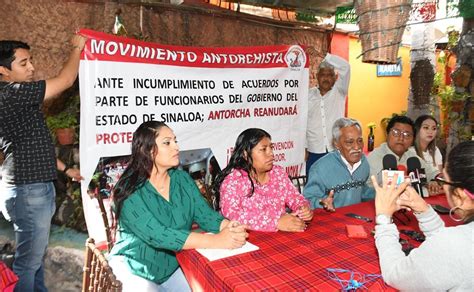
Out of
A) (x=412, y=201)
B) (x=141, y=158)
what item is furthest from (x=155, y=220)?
(x=412, y=201)

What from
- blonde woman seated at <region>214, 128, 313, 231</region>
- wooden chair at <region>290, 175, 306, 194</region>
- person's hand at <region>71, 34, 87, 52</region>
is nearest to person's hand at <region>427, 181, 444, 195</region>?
wooden chair at <region>290, 175, 306, 194</region>

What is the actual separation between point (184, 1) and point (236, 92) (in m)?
1.08

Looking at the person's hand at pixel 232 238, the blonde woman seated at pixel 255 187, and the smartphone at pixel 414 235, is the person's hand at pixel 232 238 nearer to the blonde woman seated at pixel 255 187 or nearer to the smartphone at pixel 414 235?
the blonde woman seated at pixel 255 187

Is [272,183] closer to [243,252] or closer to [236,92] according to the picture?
[243,252]

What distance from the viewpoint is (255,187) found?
2389 mm

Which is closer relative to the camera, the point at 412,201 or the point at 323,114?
the point at 412,201

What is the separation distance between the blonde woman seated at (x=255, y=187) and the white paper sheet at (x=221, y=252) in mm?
348

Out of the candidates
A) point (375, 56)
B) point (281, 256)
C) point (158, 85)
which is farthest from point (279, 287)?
point (158, 85)

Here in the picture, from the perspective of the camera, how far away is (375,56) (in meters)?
1.94

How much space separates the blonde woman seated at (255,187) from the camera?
224 cm

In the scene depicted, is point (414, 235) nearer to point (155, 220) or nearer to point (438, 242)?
point (438, 242)

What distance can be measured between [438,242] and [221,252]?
0.92 meters

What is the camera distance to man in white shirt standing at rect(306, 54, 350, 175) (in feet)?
13.7

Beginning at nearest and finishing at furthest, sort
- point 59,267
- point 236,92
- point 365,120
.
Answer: point 59,267
point 236,92
point 365,120
